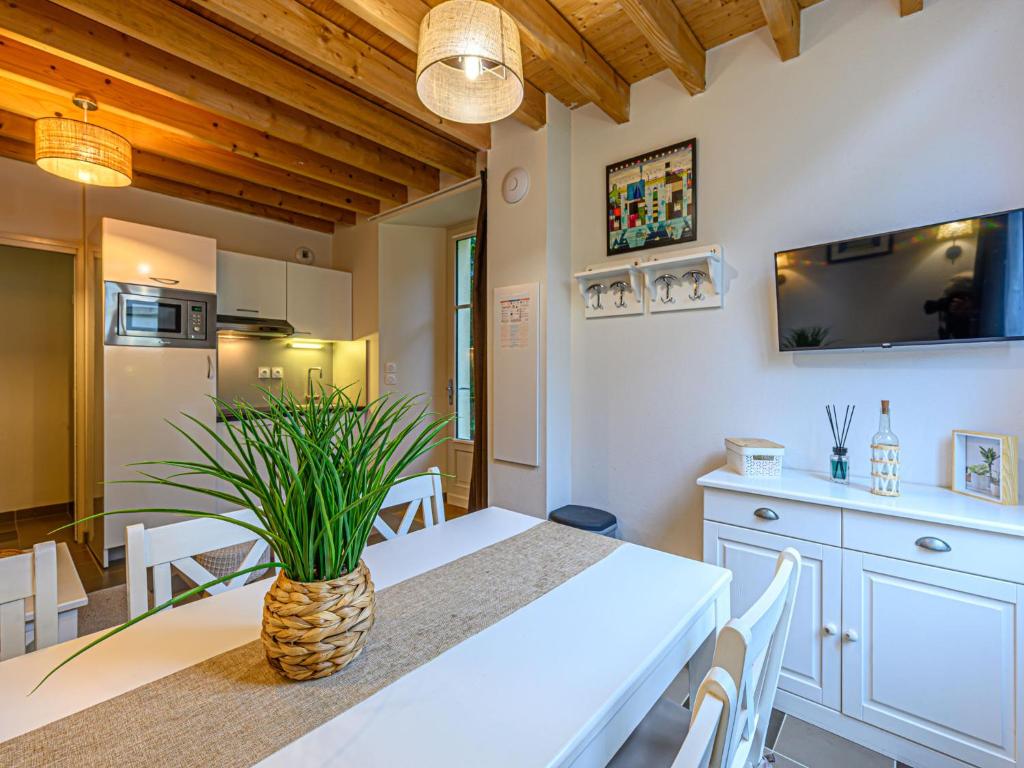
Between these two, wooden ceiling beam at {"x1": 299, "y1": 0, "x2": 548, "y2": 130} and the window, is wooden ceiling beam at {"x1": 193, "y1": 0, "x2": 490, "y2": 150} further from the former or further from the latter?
the window

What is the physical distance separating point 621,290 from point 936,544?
5.46ft

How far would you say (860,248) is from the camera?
1.78 metres

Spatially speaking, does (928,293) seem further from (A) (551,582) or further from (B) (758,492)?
(A) (551,582)

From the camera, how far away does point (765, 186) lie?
2.10m

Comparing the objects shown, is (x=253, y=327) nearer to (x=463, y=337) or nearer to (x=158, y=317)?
(x=158, y=317)

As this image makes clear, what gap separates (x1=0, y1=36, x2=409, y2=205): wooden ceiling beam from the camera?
225cm

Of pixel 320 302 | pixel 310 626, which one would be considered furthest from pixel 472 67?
pixel 320 302

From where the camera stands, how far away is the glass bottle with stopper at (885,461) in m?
1.59

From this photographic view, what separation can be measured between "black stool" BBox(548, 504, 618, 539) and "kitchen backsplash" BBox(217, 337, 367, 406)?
207 centimetres

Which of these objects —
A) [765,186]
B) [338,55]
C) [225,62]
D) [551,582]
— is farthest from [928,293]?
[225,62]

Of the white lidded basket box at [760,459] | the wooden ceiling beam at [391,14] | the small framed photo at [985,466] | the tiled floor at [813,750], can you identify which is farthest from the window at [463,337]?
the small framed photo at [985,466]

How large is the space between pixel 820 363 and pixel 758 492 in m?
0.69

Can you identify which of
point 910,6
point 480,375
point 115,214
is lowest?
point 480,375

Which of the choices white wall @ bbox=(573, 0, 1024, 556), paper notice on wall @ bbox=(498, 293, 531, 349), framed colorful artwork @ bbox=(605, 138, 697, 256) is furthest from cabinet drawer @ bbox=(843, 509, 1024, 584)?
paper notice on wall @ bbox=(498, 293, 531, 349)
